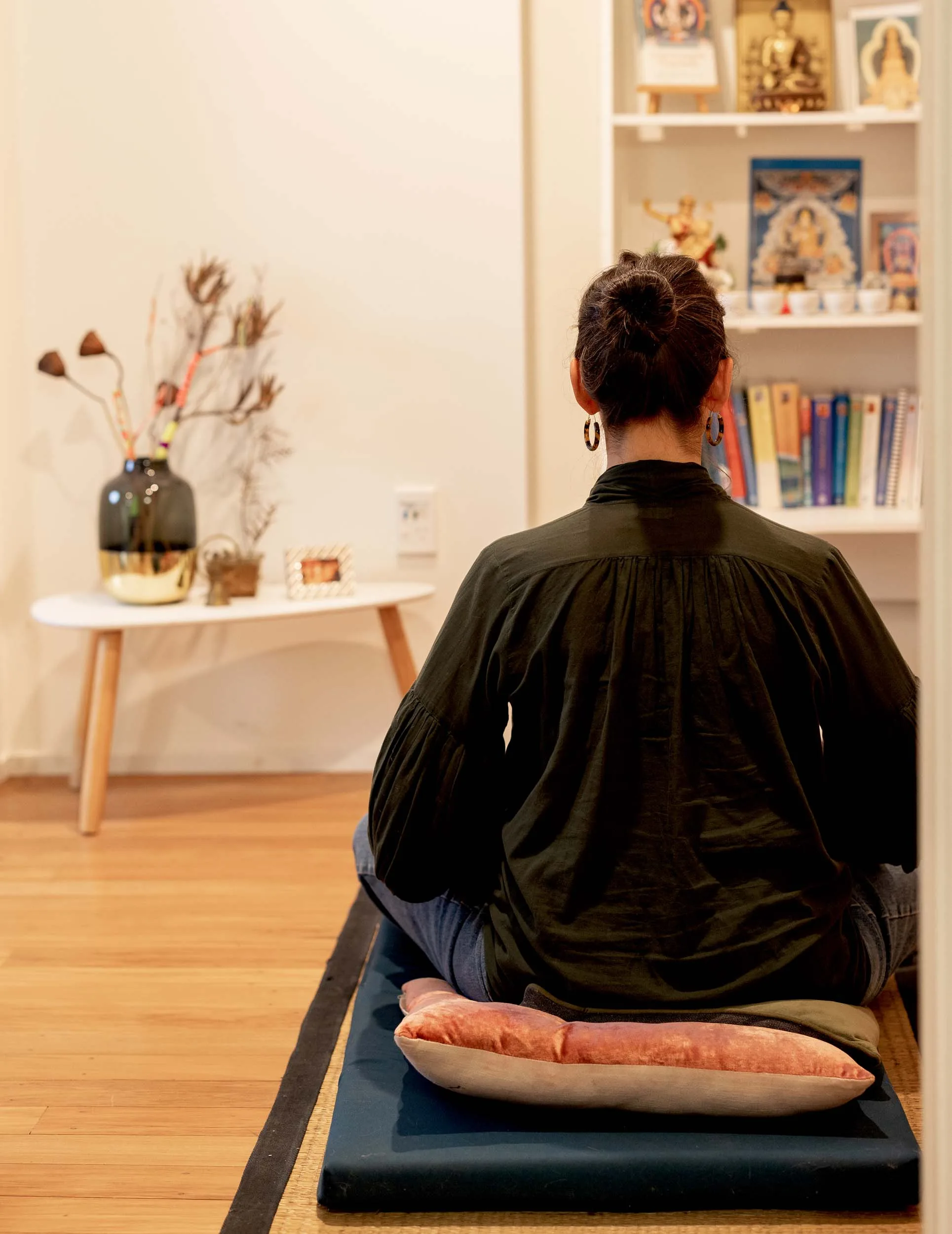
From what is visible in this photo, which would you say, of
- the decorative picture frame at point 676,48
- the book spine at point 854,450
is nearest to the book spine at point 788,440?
the book spine at point 854,450

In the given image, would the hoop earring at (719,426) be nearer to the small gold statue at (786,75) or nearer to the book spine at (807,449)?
the book spine at (807,449)

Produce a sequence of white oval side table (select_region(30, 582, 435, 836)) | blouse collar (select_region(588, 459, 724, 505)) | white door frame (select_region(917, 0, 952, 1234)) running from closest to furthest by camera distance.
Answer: white door frame (select_region(917, 0, 952, 1234)) → blouse collar (select_region(588, 459, 724, 505)) → white oval side table (select_region(30, 582, 435, 836))

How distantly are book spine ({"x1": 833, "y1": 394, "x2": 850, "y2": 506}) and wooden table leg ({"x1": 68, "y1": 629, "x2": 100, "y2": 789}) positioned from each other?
1618 millimetres

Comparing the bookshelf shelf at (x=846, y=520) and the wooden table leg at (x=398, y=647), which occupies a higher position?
the bookshelf shelf at (x=846, y=520)

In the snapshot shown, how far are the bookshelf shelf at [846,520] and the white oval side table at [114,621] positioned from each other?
2.57 feet

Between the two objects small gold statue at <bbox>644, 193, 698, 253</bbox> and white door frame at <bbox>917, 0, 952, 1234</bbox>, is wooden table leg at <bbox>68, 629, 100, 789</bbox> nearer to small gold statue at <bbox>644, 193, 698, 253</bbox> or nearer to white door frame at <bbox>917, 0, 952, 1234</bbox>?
small gold statue at <bbox>644, 193, 698, 253</bbox>

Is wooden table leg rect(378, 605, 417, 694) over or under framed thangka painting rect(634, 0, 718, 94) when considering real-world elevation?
under

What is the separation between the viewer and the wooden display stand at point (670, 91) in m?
2.83

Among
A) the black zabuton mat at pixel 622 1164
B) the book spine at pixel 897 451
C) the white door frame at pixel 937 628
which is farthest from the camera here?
the book spine at pixel 897 451

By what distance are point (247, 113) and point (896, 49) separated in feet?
4.57

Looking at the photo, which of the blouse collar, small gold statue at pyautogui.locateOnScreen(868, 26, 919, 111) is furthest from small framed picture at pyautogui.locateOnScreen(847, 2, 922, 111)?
the blouse collar

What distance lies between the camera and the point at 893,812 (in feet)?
4.84

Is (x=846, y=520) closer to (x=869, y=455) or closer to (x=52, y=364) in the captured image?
(x=869, y=455)

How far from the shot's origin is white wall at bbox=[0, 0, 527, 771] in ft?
9.41
